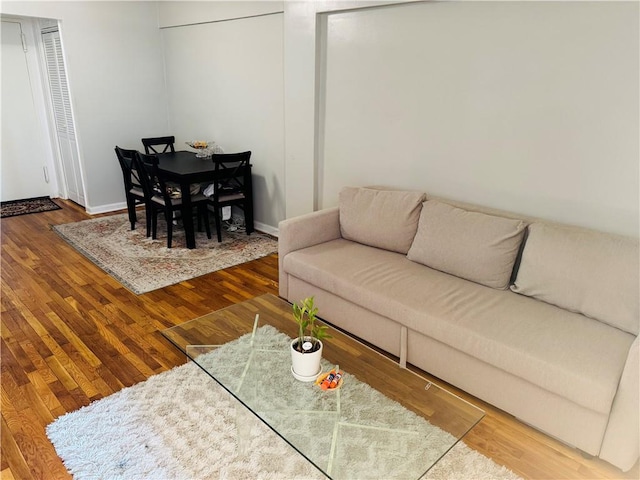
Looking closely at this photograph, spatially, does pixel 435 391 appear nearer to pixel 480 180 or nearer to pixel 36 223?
pixel 480 180

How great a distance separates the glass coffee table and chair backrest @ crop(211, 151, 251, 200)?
6.89 feet

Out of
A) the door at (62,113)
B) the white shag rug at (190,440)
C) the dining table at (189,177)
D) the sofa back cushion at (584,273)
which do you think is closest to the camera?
the white shag rug at (190,440)

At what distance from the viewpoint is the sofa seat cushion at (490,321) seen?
1.81 meters

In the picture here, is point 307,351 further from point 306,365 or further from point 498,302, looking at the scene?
point 498,302

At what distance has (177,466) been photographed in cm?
183

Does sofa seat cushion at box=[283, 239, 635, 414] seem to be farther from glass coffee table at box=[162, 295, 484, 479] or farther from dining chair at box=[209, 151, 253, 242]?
dining chair at box=[209, 151, 253, 242]

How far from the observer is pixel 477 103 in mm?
2771

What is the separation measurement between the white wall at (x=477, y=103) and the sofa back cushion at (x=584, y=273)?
1.09 ft

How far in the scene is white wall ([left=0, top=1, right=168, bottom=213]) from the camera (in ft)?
15.6

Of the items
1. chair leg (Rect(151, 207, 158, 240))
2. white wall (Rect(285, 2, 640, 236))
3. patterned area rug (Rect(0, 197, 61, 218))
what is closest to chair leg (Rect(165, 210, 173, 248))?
chair leg (Rect(151, 207, 158, 240))

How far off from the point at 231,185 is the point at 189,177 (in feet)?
1.57

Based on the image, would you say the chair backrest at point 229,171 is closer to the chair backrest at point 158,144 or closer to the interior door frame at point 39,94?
the chair backrest at point 158,144

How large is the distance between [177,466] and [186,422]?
9.9 inches

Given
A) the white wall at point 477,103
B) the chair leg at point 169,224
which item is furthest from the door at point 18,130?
the white wall at point 477,103
